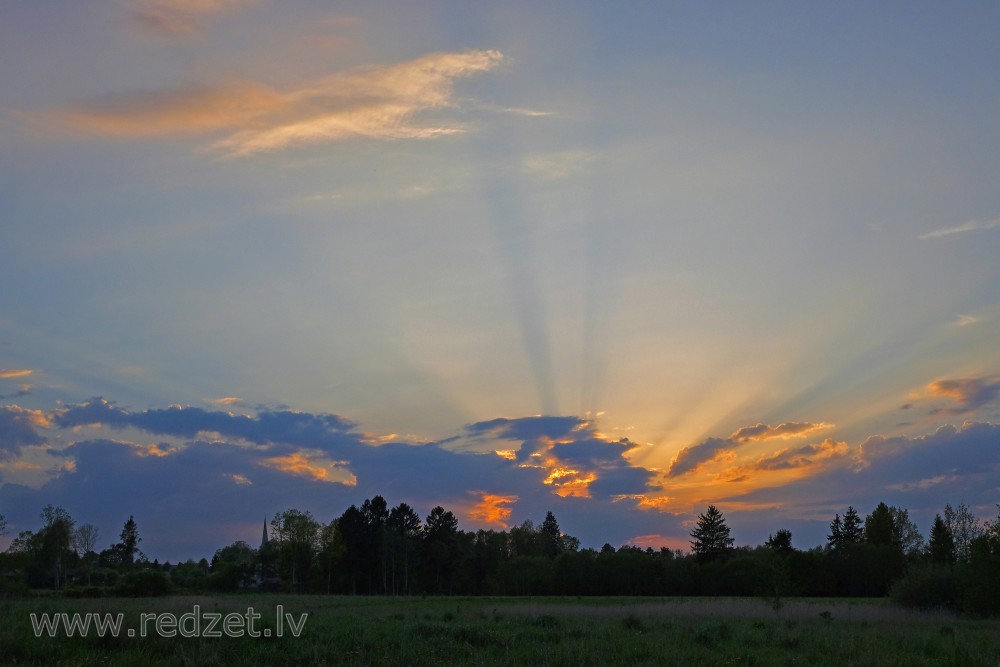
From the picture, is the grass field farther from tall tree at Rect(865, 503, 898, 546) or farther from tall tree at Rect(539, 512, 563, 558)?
tall tree at Rect(539, 512, 563, 558)

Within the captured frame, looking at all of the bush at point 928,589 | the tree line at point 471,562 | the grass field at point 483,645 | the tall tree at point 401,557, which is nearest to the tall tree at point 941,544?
the tree line at point 471,562

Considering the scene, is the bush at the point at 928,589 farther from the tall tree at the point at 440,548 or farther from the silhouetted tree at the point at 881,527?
the tall tree at the point at 440,548

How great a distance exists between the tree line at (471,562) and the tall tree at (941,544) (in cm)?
20

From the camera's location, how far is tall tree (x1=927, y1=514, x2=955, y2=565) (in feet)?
246

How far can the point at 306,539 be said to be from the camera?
122 meters

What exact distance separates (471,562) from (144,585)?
62110mm

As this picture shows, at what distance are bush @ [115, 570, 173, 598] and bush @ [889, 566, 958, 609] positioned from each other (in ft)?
180

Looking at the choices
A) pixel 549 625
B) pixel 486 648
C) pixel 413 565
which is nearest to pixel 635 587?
pixel 413 565

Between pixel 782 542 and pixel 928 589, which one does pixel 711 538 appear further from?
pixel 928 589

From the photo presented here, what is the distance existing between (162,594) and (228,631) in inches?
1919

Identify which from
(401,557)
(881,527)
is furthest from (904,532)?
(401,557)

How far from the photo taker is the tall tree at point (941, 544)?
74.9 meters

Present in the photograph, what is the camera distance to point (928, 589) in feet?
147

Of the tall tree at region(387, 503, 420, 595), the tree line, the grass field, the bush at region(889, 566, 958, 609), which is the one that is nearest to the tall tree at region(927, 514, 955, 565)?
the tree line
